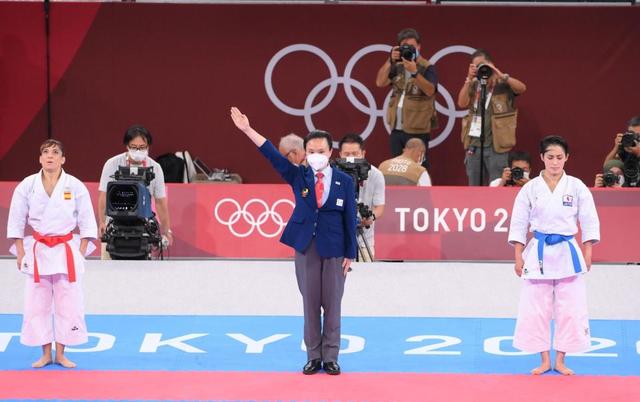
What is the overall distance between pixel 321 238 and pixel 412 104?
5926 mm

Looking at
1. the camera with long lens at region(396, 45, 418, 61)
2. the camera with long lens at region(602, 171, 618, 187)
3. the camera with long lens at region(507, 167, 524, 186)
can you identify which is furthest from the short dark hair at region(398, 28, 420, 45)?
the camera with long lens at region(602, 171, 618, 187)

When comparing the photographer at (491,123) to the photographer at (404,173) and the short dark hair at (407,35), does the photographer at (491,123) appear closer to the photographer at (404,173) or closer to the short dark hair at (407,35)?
the short dark hair at (407,35)

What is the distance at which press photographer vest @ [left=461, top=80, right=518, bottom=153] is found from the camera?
12898 millimetres

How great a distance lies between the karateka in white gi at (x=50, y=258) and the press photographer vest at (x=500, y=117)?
6195 mm

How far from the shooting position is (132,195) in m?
9.88

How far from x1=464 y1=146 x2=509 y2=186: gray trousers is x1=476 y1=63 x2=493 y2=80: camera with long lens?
933 mm

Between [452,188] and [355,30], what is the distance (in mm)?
3609

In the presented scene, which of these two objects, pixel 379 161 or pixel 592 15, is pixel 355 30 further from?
pixel 592 15

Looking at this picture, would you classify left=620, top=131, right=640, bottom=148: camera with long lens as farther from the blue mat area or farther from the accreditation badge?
the blue mat area

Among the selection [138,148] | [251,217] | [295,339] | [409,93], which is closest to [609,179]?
[409,93]

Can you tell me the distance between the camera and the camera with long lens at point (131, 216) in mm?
9828

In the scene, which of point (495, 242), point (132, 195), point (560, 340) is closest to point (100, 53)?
point (132, 195)

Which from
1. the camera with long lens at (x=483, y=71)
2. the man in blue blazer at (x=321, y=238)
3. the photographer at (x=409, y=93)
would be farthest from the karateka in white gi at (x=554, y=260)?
the photographer at (x=409, y=93)

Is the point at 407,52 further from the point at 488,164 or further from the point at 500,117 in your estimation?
the point at 488,164
